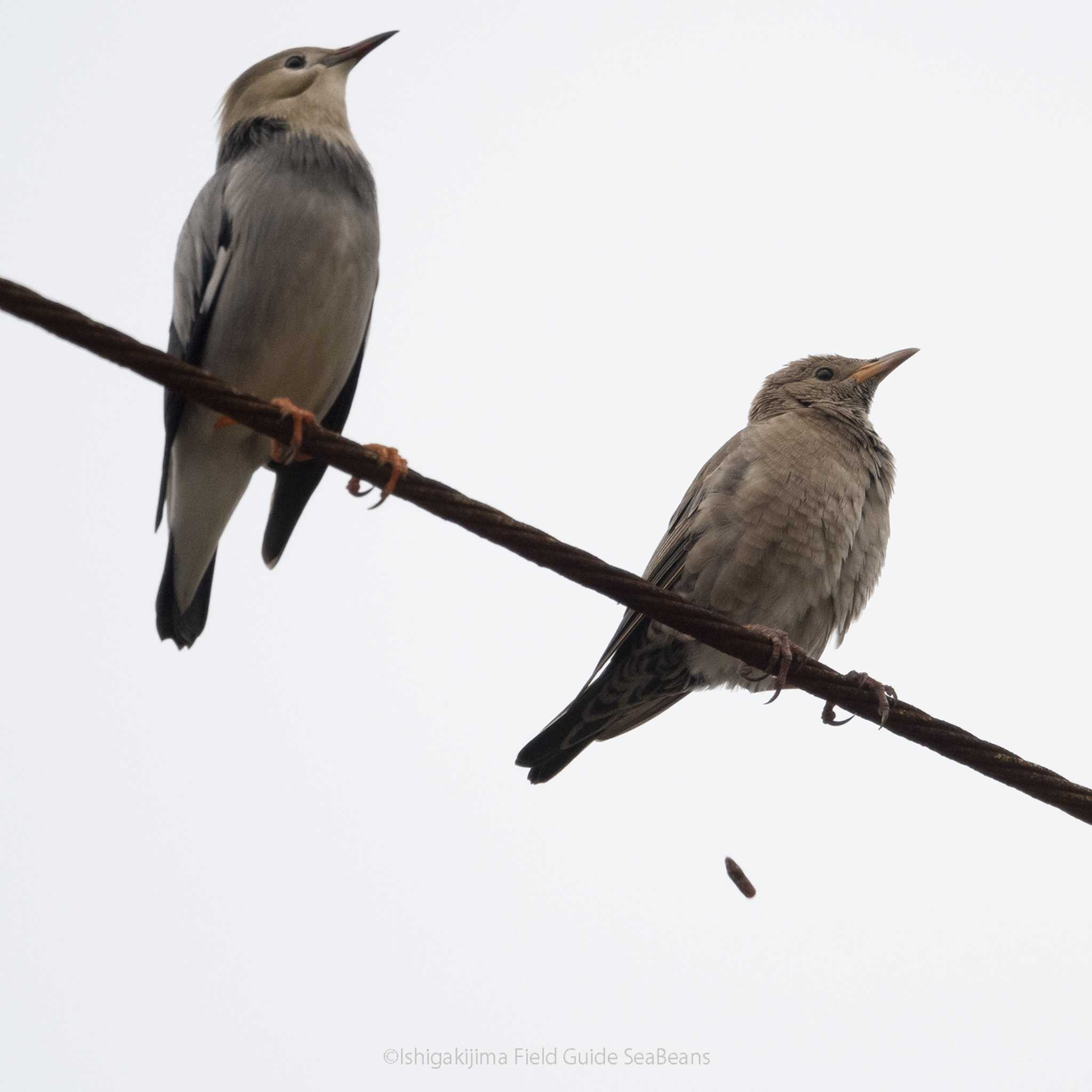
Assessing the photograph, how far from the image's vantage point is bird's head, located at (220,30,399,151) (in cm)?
503

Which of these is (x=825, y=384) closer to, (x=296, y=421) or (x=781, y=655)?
(x=781, y=655)

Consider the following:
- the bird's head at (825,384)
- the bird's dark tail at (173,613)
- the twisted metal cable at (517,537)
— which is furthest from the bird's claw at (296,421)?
Answer: the bird's head at (825,384)

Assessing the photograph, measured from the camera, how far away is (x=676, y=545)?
5.20m

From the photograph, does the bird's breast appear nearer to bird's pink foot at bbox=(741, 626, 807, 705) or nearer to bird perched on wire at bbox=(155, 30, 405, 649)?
bird perched on wire at bbox=(155, 30, 405, 649)

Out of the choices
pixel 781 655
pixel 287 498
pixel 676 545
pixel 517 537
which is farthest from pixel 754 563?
pixel 517 537

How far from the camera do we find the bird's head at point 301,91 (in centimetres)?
503

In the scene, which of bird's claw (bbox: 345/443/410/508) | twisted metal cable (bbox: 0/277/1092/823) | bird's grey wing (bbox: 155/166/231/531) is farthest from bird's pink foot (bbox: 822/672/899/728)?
bird's grey wing (bbox: 155/166/231/531)

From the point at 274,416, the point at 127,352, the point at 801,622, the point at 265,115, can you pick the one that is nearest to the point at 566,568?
the point at 274,416

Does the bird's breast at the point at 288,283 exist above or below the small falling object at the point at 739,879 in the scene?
above

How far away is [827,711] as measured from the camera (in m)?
4.59

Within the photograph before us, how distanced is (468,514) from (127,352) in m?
0.83

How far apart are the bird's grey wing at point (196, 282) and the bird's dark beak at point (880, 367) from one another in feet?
9.19

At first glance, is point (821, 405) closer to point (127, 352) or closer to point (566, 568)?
point (566, 568)

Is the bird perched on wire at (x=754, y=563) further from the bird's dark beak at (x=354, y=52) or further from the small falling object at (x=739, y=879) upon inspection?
the bird's dark beak at (x=354, y=52)
